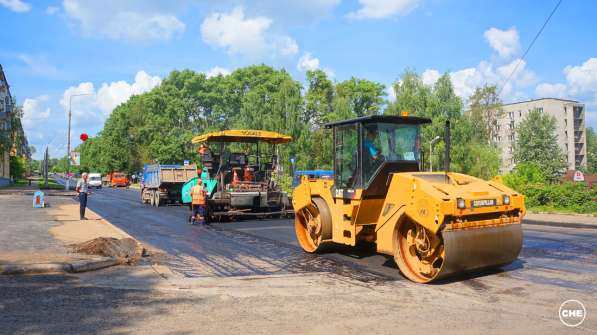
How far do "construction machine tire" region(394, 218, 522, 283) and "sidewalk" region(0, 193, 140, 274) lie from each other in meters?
4.74

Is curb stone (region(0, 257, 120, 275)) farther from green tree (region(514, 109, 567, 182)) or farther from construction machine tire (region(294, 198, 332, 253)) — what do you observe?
green tree (region(514, 109, 567, 182))

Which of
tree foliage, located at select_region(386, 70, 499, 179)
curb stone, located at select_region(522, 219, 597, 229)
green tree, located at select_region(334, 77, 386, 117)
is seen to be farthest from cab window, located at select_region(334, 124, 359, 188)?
green tree, located at select_region(334, 77, 386, 117)

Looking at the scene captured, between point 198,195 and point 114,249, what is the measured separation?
6920 mm

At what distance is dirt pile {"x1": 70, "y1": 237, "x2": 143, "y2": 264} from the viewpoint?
9133 millimetres

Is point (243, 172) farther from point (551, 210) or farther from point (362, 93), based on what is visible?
point (362, 93)

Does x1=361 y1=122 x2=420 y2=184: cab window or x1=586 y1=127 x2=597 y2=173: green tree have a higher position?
x1=586 y1=127 x2=597 y2=173: green tree

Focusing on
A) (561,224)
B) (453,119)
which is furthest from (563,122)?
(561,224)

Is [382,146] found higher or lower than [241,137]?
lower

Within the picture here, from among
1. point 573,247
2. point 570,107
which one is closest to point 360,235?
point 573,247

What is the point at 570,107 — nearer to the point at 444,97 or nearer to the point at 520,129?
the point at 520,129

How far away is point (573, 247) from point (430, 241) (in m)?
5.40

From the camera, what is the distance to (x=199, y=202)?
16359mm

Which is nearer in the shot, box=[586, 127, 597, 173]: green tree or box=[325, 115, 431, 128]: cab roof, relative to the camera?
box=[325, 115, 431, 128]: cab roof

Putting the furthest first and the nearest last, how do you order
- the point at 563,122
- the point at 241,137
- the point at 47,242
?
the point at 563,122 < the point at 241,137 < the point at 47,242
